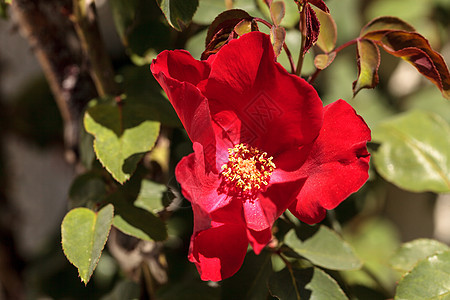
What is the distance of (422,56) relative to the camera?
0.61 meters

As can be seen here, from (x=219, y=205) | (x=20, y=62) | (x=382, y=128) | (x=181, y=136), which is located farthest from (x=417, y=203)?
(x=20, y=62)

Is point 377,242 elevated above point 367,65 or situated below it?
below

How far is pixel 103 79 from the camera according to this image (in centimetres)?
85

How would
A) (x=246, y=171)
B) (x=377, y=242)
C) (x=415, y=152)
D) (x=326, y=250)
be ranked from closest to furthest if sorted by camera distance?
(x=246, y=171), (x=326, y=250), (x=415, y=152), (x=377, y=242)

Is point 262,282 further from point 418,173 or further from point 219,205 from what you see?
point 418,173

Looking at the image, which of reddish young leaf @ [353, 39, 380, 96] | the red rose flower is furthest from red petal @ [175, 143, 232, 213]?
reddish young leaf @ [353, 39, 380, 96]

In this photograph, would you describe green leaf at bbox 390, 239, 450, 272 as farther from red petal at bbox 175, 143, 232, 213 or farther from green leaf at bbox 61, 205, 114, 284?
green leaf at bbox 61, 205, 114, 284

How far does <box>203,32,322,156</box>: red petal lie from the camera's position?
0.57m

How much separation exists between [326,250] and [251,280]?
0.13 m

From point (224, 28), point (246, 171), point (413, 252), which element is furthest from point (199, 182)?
point (413, 252)

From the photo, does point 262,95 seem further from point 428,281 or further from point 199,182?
point 428,281

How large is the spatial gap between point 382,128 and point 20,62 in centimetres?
132

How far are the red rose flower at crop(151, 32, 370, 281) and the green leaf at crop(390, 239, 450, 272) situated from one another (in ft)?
1.01

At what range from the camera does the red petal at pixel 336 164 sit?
574mm
